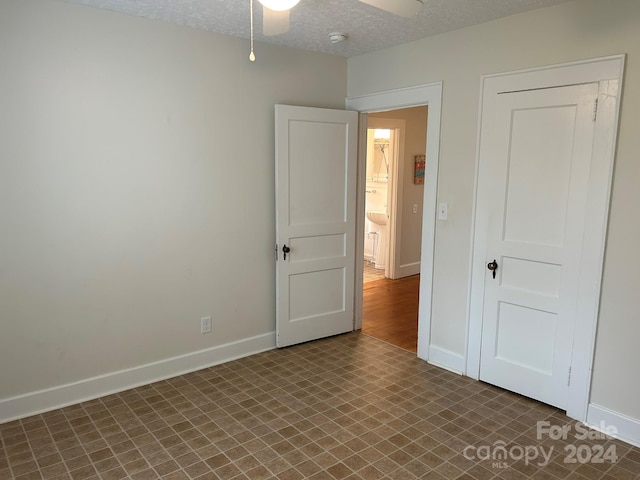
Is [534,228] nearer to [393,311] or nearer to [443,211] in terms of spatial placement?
[443,211]

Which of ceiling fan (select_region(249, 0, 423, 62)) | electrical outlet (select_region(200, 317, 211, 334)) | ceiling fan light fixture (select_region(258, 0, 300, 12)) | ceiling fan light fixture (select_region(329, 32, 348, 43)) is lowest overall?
electrical outlet (select_region(200, 317, 211, 334))

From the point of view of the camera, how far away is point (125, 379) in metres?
3.20

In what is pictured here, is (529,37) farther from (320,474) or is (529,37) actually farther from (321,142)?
(320,474)

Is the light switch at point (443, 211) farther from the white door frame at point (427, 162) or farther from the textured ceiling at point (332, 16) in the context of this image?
the textured ceiling at point (332, 16)

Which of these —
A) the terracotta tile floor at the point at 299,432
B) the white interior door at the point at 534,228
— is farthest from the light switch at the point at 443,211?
the terracotta tile floor at the point at 299,432

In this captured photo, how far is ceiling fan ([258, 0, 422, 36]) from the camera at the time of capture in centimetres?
184

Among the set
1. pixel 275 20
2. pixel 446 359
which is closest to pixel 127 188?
pixel 275 20

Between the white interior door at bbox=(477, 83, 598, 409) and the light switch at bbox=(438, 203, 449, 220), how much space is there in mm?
272

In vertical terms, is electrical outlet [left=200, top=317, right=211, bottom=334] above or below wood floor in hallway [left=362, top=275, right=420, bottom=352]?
above

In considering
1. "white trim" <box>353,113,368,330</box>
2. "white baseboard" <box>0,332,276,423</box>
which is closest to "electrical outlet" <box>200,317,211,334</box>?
"white baseboard" <box>0,332,276,423</box>

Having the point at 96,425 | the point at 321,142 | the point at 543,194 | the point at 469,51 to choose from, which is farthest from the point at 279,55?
the point at 96,425

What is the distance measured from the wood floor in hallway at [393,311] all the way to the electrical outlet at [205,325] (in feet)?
5.16

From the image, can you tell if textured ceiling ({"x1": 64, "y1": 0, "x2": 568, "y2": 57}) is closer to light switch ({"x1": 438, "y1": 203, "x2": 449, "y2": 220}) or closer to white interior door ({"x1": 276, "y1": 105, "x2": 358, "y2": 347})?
white interior door ({"x1": 276, "y1": 105, "x2": 358, "y2": 347})

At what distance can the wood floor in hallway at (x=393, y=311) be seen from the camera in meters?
4.26
